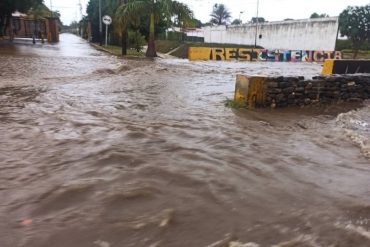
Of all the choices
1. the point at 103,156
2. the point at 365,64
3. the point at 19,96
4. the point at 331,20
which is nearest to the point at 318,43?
the point at 331,20

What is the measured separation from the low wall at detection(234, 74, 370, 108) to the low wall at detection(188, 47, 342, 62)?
63.5 feet

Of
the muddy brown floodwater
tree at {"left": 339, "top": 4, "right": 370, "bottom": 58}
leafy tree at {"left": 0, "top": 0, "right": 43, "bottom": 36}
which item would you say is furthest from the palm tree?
tree at {"left": 339, "top": 4, "right": 370, "bottom": 58}

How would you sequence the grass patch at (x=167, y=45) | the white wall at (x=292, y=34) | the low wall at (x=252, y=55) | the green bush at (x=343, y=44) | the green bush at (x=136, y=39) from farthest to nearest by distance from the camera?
the grass patch at (x=167, y=45)
the green bush at (x=343, y=44)
the white wall at (x=292, y=34)
the green bush at (x=136, y=39)
the low wall at (x=252, y=55)

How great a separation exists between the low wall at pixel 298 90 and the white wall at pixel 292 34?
1243 inches

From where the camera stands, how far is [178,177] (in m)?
4.01

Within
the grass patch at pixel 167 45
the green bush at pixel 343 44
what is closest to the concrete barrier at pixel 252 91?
the green bush at pixel 343 44

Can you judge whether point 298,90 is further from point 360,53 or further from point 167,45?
point 167,45

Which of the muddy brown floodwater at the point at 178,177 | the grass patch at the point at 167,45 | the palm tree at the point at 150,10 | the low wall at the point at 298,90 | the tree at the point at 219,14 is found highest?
the tree at the point at 219,14

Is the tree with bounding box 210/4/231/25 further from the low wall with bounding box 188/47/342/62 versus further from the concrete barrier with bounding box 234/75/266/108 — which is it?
the concrete barrier with bounding box 234/75/266/108

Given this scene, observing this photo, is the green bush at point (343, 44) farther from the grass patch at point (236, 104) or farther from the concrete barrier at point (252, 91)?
the grass patch at point (236, 104)

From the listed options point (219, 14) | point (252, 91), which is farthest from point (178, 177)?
point (219, 14)

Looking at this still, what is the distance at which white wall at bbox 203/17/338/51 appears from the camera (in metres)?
39.3

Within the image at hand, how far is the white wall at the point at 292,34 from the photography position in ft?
129

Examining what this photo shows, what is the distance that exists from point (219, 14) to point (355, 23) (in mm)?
64122
